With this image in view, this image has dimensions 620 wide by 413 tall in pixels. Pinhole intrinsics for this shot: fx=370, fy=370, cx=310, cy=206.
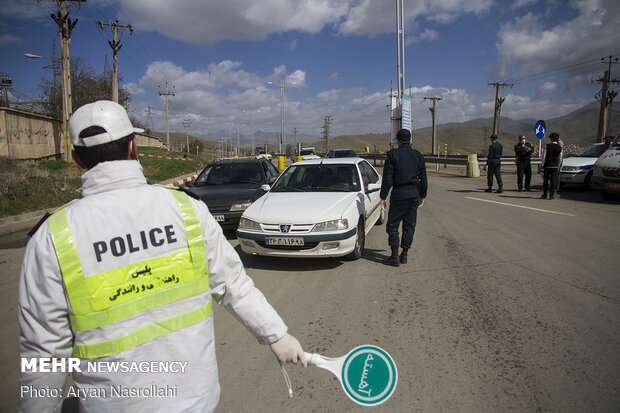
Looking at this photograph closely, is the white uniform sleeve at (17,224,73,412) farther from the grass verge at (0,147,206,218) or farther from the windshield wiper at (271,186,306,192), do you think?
the grass verge at (0,147,206,218)

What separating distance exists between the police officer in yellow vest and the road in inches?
54.0

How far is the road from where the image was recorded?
8.60ft

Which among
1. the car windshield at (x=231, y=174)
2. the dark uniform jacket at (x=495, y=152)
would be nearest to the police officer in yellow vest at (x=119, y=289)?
the car windshield at (x=231, y=174)

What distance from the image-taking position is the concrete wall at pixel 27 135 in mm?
17156

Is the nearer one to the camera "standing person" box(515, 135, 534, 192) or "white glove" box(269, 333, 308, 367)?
"white glove" box(269, 333, 308, 367)

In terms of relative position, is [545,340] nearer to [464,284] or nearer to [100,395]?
[464,284]

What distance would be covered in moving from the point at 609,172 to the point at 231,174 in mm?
10620

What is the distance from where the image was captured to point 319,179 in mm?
7023

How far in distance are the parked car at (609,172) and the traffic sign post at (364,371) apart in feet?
39.7

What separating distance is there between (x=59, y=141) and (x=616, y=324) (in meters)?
26.3

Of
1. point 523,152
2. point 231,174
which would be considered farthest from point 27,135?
point 523,152

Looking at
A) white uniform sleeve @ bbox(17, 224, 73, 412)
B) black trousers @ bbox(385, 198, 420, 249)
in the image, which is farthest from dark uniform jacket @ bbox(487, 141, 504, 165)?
white uniform sleeve @ bbox(17, 224, 73, 412)

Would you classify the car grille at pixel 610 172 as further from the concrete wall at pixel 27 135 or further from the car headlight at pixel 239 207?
the concrete wall at pixel 27 135

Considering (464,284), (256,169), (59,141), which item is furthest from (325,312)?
(59,141)
